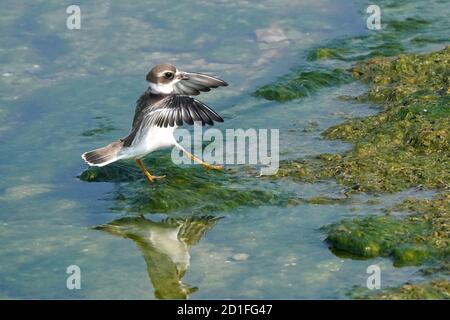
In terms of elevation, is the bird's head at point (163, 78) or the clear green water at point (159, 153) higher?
the bird's head at point (163, 78)

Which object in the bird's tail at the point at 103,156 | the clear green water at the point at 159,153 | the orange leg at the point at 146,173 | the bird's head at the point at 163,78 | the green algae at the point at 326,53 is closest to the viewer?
the clear green water at the point at 159,153

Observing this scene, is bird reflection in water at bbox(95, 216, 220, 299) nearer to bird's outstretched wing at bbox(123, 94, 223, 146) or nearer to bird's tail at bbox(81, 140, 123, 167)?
bird's tail at bbox(81, 140, 123, 167)

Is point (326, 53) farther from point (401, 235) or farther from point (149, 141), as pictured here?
point (401, 235)

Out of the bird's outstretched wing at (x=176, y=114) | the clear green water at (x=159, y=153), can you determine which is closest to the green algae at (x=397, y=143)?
the clear green water at (x=159, y=153)

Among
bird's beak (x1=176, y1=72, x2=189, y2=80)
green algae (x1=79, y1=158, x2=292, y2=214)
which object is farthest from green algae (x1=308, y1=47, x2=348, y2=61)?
green algae (x1=79, y1=158, x2=292, y2=214)

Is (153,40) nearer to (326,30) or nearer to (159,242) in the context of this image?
(326,30)

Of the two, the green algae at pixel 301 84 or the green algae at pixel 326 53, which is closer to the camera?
the green algae at pixel 301 84

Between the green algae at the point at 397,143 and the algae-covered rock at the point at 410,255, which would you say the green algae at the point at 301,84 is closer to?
the green algae at the point at 397,143
